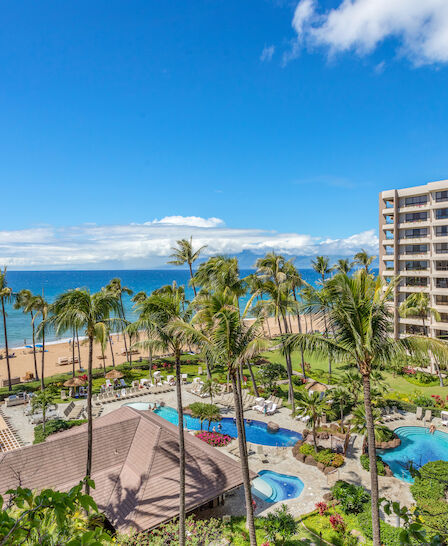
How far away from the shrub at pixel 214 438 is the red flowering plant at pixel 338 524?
1045 cm

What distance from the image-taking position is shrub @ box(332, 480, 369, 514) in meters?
18.1

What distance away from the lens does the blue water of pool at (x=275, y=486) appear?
20.4 metres

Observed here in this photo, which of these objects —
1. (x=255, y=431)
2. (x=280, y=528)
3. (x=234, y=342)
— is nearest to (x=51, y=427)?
(x=255, y=431)

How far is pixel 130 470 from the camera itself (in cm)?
1847

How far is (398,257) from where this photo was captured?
47.9 metres

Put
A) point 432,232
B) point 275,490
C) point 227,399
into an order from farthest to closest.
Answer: point 432,232, point 227,399, point 275,490

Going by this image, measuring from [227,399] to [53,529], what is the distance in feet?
109

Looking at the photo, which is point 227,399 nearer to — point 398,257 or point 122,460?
point 122,460

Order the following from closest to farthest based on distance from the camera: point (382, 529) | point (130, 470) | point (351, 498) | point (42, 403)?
point (382, 529) < point (351, 498) < point (130, 470) < point (42, 403)

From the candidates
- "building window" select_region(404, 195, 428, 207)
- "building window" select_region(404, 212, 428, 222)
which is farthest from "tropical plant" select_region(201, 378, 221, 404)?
"building window" select_region(404, 195, 428, 207)

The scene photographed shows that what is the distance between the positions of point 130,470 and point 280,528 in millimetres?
7797

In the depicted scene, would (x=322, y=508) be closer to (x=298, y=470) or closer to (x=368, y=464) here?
(x=298, y=470)

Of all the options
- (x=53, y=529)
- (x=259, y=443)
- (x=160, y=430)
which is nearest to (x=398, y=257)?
(x=259, y=443)

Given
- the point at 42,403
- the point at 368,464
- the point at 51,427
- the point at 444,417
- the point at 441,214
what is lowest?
the point at 444,417
